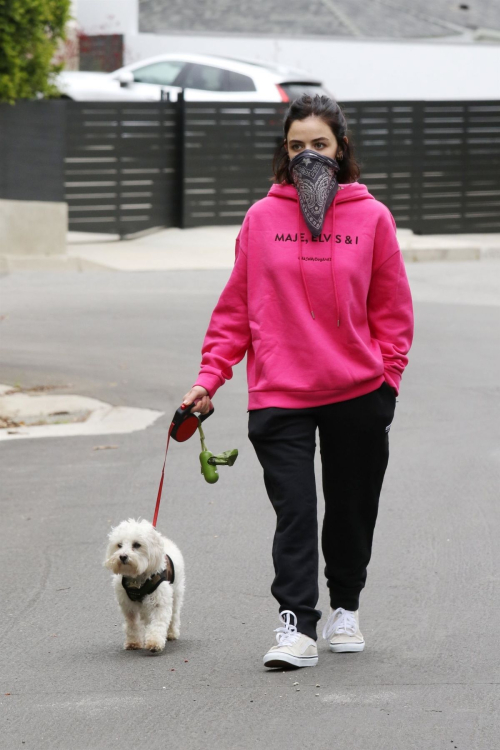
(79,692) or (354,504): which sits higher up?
(354,504)

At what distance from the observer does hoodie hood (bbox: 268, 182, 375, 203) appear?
173 inches

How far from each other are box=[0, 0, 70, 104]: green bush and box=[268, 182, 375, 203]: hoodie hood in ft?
38.2

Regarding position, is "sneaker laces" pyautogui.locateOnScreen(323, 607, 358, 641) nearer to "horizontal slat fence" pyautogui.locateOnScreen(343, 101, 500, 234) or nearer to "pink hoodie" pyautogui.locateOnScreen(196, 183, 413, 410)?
"pink hoodie" pyautogui.locateOnScreen(196, 183, 413, 410)

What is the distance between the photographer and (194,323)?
42.8 ft

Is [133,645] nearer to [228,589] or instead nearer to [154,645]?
[154,645]

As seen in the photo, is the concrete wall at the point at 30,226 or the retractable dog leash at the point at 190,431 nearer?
the retractable dog leash at the point at 190,431

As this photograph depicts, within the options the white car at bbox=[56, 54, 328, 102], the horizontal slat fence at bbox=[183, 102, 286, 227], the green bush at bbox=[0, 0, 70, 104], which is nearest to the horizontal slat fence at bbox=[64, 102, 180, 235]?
the horizontal slat fence at bbox=[183, 102, 286, 227]

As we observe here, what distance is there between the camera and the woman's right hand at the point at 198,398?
4.41 metres

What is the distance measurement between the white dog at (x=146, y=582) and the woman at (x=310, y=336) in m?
0.47

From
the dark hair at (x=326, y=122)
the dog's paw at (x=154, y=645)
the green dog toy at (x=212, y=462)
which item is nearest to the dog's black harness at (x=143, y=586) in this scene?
the dog's paw at (x=154, y=645)

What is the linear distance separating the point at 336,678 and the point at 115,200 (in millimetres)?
15083

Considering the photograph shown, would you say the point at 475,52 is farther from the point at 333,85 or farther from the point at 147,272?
the point at 147,272

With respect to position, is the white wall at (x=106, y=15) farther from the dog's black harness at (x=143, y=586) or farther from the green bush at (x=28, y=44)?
the dog's black harness at (x=143, y=586)

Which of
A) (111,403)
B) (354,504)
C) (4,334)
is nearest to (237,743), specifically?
(354,504)
